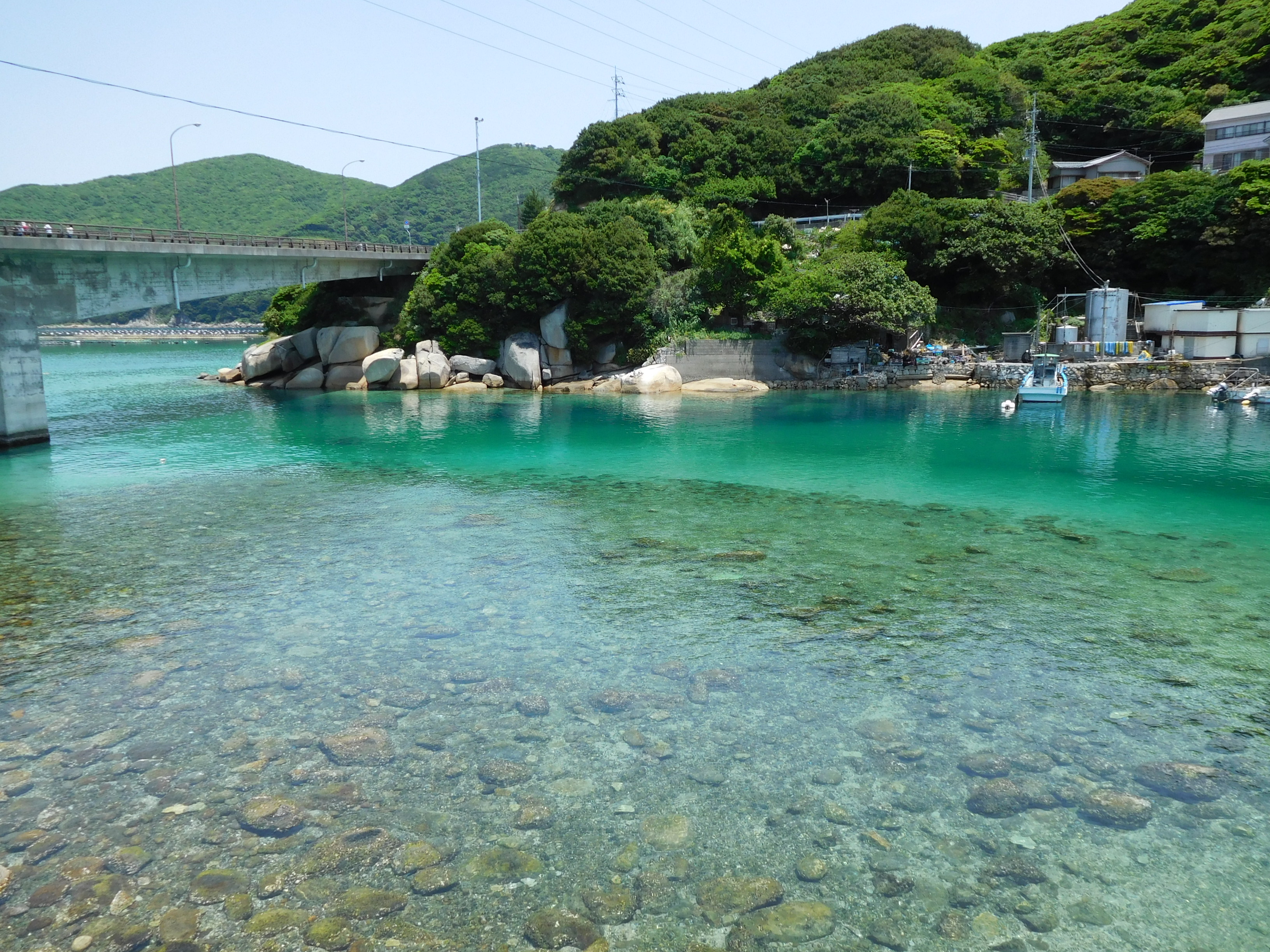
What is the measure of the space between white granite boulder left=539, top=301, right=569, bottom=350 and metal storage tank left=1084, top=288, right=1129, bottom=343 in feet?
119

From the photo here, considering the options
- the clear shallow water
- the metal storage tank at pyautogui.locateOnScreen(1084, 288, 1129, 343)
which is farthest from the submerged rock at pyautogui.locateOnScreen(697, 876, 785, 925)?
the metal storage tank at pyautogui.locateOnScreen(1084, 288, 1129, 343)

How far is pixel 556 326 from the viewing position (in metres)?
58.4

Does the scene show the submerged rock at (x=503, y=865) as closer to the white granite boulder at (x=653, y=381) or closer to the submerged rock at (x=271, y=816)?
the submerged rock at (x=271, y=816)

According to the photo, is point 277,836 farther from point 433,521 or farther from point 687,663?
point 433,521

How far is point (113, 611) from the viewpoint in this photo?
53.6 feet

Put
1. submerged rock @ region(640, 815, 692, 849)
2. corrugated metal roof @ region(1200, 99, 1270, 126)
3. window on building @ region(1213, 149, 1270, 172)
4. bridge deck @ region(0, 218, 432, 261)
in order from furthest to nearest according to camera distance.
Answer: corrugated metal roof @ region(1200, 99, 1270, 126), window on building @ region(1213, 149, 1270, 172), bridge deck @ region(0, 218, 432, 261), submerged rock @ region(640, 815, 692, 849)

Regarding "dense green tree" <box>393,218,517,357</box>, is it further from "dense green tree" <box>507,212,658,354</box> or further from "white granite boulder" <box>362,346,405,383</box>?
"white granite boulder" <box>362,346,405,383</box>

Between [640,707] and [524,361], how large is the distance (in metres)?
48.3

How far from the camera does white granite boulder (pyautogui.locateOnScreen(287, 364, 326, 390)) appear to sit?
62250 millimetres

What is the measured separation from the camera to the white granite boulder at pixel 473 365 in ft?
200

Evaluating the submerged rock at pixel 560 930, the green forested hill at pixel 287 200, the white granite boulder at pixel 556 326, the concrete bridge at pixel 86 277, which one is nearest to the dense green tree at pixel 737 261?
the white granite boulder at pixel 556 326

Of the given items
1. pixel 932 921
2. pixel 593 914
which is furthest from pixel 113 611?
pixel 932 921

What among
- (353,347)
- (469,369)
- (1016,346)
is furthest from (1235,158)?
(353,347)

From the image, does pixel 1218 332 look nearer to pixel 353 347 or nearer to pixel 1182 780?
pixel 1182 780
